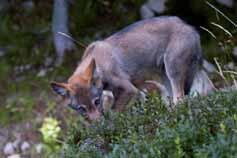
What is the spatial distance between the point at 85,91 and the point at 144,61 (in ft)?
3.75

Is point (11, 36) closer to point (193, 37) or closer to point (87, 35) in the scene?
point (87, 35)

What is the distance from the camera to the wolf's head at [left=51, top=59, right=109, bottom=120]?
7.54 m

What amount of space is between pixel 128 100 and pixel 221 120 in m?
3.31

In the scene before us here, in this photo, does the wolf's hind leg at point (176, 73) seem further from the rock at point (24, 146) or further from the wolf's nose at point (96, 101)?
the rock at point (24, 146)

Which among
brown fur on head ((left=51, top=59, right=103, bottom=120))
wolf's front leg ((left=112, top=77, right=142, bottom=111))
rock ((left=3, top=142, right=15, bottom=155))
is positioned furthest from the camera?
rock ((left=3, top=142, right=15, bottom=155))

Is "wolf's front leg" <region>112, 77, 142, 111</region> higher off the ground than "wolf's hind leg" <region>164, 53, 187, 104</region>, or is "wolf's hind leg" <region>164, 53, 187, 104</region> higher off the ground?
"wolf's hind leg" <region>164, 53, 187, 104</region>

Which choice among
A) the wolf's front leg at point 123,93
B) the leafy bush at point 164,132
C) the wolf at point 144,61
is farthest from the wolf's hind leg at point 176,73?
the leafy bush at point 164,132

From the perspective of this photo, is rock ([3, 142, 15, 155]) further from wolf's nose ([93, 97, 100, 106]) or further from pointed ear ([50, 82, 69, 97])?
wolf's nose ([93, 97, 100, 106])

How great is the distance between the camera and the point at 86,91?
758cm

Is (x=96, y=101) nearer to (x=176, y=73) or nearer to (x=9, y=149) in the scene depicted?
(x=176, y=73)

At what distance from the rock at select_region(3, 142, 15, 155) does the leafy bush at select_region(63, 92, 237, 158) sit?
16.0 ft

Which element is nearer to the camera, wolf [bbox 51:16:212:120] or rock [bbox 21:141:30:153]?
wolf [bbox 51:16:212:120]

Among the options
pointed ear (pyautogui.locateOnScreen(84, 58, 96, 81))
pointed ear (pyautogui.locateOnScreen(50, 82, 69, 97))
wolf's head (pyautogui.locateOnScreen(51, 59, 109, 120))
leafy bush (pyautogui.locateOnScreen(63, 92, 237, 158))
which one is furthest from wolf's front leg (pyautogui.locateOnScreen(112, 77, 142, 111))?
leafy bush (pyautogui.locateOnScreen(63, 92, 237, 158))

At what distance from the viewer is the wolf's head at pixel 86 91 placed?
754 cm
